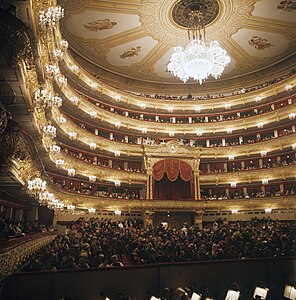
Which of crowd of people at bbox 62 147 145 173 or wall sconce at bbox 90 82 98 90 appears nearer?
wall sconce at bbox 90 82 98 90

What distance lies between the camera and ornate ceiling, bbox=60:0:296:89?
1984cm

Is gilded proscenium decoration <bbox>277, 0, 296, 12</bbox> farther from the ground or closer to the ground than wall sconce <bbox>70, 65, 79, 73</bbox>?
farther from the ground

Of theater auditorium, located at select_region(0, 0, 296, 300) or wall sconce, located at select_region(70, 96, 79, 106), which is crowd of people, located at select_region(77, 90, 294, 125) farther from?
wall sconce, located at select_region(70, 96, 79, 106)

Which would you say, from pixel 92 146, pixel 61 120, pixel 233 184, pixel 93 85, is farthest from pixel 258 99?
pixel 61 120

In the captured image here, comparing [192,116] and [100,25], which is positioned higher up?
[100,25]

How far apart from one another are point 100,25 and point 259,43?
12892 mm

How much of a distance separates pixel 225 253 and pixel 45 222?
Result: 13.4 meters

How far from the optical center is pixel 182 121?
104ft

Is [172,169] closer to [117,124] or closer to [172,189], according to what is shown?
[172,189]

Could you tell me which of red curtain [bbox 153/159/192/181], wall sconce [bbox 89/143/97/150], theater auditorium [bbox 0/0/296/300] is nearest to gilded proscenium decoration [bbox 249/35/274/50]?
theater auditorium [bbox 0/0/296/300]

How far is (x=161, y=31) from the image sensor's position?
896 inches

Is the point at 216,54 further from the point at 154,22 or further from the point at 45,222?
the point at 45,222

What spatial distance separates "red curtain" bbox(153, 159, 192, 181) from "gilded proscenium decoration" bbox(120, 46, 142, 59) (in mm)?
9787

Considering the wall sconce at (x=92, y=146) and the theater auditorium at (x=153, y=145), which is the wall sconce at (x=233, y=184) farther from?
the wall sconce at (x=92, y=146)
